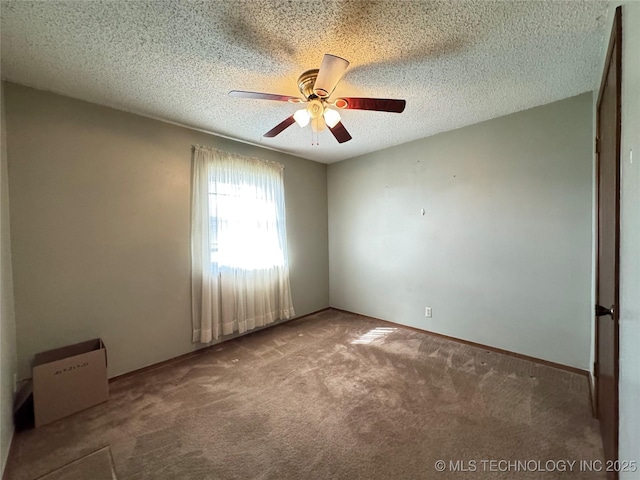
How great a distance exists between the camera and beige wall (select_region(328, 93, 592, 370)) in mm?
2412

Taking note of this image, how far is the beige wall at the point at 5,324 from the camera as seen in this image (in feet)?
5.17

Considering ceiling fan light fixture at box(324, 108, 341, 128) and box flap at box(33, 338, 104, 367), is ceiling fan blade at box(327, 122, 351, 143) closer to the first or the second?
ceiling fan light fixture at box(324, 108, 341, 128)

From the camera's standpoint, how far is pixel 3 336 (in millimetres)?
1662

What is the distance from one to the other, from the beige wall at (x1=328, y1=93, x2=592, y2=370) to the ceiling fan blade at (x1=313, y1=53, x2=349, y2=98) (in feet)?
6.89

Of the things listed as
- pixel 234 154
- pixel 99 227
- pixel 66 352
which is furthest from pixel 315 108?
pixel 66 352

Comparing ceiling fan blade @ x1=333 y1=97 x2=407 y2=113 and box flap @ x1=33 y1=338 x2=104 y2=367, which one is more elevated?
ceiling fan blade @ x1=333 y1=97 x2=407 y2=113

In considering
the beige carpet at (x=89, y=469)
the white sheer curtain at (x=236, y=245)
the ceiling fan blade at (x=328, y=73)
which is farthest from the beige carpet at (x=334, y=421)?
the ceiling fan blade at (x=328, y=73)

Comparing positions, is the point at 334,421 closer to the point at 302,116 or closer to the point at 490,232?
the point at 302,116

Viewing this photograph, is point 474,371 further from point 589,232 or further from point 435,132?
point 435,132

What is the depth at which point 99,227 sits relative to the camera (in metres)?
2.35

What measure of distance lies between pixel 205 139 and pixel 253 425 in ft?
9.54

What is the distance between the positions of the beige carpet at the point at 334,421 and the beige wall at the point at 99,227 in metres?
0.55

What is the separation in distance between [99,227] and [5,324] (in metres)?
0.92

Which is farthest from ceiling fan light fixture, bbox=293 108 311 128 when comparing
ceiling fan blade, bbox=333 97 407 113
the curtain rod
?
the curtain rod
